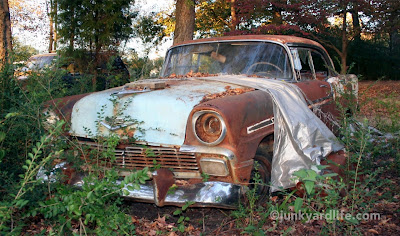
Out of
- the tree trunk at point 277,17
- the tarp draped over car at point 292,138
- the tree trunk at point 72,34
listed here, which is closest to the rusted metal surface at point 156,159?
the tarp draped over car at point 292,138

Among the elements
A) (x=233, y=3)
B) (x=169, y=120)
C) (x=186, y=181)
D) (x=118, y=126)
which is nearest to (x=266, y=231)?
(x=186, y=181)

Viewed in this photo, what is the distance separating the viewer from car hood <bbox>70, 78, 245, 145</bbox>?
3.13m

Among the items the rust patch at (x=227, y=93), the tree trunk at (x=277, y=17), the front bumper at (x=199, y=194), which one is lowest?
the front bumper at (x=199, y=194)

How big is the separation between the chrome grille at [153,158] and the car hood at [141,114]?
0.08 m

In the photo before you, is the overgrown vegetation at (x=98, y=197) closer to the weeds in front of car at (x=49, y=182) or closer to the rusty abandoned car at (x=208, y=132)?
the weeds in front of car at (x=49, y=182)

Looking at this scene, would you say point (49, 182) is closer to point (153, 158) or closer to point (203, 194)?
point (153, 158)

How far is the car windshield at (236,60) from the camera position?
14.1 feet

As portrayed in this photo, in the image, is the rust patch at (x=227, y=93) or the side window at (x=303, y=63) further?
the side window at (x=303, y=63)

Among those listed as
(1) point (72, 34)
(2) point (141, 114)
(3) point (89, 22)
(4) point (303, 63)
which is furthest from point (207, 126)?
(1) point (72, 34)

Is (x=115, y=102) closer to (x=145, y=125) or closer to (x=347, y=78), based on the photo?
(x=145, y=125)

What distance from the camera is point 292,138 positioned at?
336cm

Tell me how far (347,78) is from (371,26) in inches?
311

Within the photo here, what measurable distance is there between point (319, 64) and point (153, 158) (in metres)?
2.72

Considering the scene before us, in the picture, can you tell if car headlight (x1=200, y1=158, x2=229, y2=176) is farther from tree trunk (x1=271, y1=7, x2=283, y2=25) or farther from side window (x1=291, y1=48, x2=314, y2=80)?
tree trunk (x1=271, y1=7, x2=283, y2=25)
